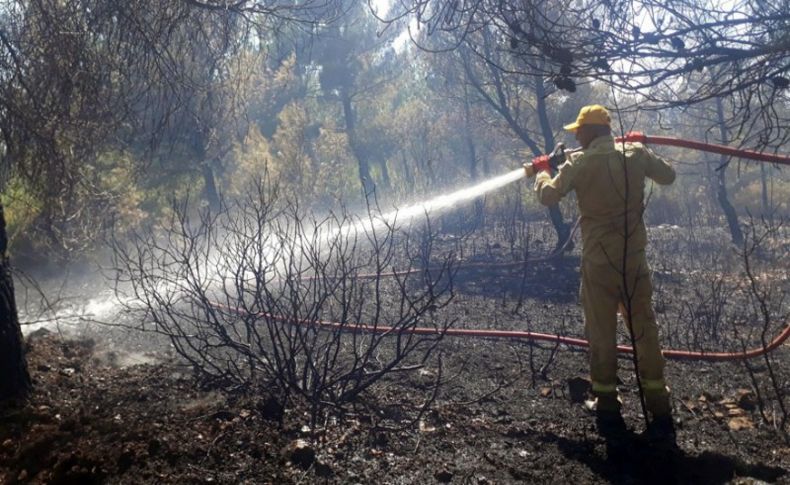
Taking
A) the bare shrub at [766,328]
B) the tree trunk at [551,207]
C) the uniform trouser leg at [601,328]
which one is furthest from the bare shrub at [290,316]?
the tree trunk at [551,207]

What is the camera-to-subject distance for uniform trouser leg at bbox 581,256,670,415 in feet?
12.3

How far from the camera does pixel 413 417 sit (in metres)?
3.87

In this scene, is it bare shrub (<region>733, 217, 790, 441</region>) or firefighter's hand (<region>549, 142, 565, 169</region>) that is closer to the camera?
bare shrub (<region>733, 217, 790, 441</region>)

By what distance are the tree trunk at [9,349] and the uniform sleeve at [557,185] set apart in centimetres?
337

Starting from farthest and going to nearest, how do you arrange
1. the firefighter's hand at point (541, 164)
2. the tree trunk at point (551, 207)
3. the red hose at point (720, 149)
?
the tree trunk at point (551, 207) < the firefighter's hand at point (541, 164) < the red hose at point (720, 149)

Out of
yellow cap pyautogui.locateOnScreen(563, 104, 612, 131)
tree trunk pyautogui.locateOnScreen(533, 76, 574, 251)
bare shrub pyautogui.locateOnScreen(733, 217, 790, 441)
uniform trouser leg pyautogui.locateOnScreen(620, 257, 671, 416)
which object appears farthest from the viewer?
tree trunk pyautogui.locateOnScreen(533, 76, 574, 251)

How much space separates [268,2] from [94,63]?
4.82 feet

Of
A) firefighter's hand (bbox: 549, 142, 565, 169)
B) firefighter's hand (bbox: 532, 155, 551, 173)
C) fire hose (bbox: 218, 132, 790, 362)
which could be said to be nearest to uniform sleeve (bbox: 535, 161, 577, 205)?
firefighter's hand (bbox: 532, 155, 551, 173)

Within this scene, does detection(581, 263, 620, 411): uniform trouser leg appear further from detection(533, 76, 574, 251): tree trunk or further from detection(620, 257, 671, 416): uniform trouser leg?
detection(533, 76, 574, 251): tree trunk

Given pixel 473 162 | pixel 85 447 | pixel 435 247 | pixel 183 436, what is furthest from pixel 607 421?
pixel 473 162

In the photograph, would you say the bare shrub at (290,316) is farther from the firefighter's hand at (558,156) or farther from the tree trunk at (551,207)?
the tree trunk at (551,207)

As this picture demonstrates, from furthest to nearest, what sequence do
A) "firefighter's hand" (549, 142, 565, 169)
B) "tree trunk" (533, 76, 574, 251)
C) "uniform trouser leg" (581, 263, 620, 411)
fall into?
1. "tree trunk" (533, 76, 574, 251)
2. "firefighter's hand" (549, 142, 565, 169)
3. "uniform trouser leg" (581, 263, 620, 411)

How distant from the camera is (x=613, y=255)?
383 centimetres

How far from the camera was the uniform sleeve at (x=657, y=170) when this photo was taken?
3.88 metres
